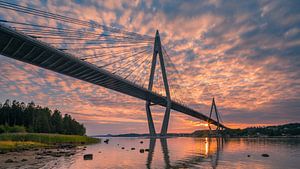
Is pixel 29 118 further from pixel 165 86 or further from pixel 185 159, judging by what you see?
pixel 185 159

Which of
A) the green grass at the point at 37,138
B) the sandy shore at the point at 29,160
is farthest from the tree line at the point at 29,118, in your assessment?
the sandy shore at the point at 29,160

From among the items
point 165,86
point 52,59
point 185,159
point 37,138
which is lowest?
point 185,159

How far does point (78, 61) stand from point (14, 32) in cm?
1213

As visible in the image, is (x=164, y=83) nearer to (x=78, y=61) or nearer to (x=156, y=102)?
(x=156, y=102)

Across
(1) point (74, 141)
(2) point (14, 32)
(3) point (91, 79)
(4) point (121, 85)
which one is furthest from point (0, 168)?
(1) point (74, 141)

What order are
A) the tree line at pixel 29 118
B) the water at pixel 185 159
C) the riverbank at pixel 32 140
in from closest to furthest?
the water at pixel 185 159 < the riverbank at pixel 32 140 < the tree line at pixel 29 118

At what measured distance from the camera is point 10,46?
33.9 meters

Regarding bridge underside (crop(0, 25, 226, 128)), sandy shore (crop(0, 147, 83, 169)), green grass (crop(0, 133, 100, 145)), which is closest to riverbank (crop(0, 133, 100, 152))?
green grass (crop(0, 133, 100, 145))

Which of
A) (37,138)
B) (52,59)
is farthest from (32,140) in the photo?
(52,59)

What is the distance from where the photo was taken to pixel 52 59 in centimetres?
3988

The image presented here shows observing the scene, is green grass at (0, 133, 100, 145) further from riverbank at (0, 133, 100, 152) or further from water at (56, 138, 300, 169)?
water at (56, 138, 300, 169)

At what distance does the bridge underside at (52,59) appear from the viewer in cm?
3273

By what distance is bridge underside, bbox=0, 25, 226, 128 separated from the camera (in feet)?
107

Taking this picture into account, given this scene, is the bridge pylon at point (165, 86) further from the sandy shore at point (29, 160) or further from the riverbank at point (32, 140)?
the sandy shore at point (29, 160)
